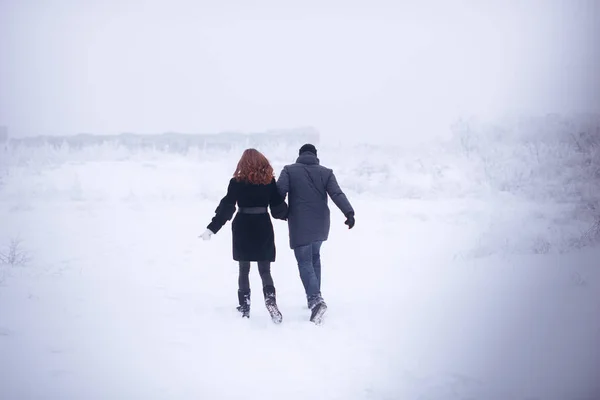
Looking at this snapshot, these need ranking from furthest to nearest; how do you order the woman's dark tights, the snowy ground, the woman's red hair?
1. the woman's dark tights
2. the woman's red hair
3. the snowy ground

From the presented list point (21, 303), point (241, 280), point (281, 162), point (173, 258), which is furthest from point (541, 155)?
point (21, 303)

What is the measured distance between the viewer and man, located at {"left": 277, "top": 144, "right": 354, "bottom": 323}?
16.3ft

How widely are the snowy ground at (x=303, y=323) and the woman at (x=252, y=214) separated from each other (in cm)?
50

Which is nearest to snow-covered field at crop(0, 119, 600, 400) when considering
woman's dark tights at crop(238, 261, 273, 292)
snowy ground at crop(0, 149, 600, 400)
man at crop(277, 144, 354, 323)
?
snowy ground at crop(0, 149, 600, 400)

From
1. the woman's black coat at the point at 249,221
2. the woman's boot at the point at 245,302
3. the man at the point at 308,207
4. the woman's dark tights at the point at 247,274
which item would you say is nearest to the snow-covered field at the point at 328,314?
the woman's boot at the point at 245,302

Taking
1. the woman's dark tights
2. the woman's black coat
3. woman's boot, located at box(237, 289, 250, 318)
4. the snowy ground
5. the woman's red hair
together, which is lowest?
the snowy ground

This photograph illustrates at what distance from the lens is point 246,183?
476 centimetres

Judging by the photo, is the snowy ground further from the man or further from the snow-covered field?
the man

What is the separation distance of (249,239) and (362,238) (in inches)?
213

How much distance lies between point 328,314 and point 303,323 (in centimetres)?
40

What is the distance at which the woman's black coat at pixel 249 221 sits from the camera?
475 centimetres

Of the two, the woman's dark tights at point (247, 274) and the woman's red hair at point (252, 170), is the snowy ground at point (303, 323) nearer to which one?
the woman's dark tights at point (247, 274)

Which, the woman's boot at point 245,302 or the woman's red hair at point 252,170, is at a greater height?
the woman's red hair at point 252,170

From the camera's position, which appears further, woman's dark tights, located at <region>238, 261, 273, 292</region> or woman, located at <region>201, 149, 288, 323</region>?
woman's dark tights, located at <region>238, 261, 273, 292</region>
